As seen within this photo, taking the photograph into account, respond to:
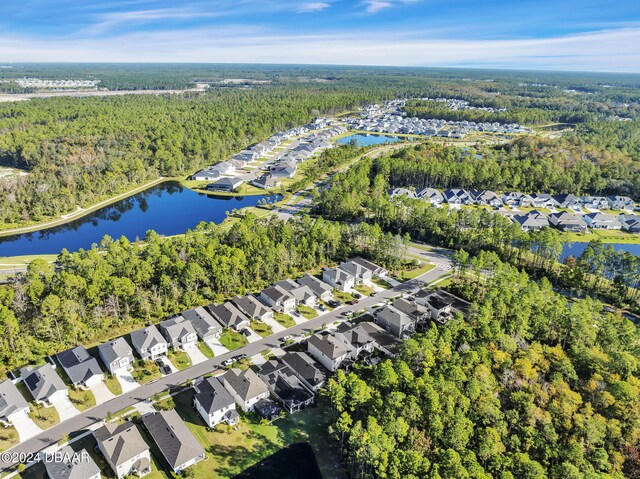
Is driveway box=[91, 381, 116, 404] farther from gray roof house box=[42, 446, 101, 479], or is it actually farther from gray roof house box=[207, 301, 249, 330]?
gray roof house box=[207, 301, 249, 330]

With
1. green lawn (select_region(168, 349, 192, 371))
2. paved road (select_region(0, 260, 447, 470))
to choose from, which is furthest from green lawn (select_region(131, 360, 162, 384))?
green lawn (select_region(168, 349, 192, 371))

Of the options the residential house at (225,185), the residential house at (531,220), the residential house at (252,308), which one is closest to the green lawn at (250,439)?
the residential house at (252,308)

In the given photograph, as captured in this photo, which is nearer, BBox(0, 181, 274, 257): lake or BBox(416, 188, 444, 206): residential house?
BBox(0, 181, 274, 257): lake

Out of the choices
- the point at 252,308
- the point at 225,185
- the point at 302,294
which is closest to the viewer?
the point at 252,308

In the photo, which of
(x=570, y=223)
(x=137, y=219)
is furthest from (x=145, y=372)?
(x=570, y=223)

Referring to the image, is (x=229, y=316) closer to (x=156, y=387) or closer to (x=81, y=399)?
(x=156, y=387)

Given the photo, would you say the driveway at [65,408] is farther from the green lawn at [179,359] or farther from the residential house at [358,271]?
the residential house at [358,271]
